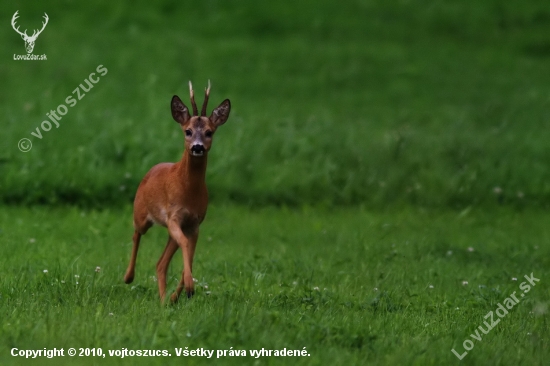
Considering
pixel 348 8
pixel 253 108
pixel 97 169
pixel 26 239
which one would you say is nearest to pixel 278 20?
pixel 348 8

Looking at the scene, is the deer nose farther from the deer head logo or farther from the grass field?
the deer head logo

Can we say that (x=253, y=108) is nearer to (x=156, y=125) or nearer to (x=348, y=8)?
(x=156, y=125)

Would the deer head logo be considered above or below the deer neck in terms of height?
above

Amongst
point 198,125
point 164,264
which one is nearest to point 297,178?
point 164,264

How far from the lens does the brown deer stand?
877 centimetres

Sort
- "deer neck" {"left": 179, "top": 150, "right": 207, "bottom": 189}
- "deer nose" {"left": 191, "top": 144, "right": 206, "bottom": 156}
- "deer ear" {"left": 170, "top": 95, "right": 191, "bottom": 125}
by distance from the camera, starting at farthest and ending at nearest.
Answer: "deer neck" {"left": 179, "top": 150, "right": 207, "bottom": 189} < "deer ear" {"left": 170, "top": 95, "right": 191, "bottom": 125} < "deer nose" {"left": 191, "top": 144, "right": 206, "bottom": 156}

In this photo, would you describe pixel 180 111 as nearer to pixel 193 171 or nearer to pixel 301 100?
pixel 193 171

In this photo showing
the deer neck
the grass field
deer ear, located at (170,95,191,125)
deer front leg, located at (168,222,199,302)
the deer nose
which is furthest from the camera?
the deer neck

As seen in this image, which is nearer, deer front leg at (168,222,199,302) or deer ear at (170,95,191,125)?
deer front leg at (168,222,199,302)

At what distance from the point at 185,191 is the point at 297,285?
1758mm

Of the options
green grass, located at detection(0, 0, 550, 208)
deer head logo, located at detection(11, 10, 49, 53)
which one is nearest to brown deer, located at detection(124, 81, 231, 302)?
green grass, located at detection(0, 0, 550, 208)

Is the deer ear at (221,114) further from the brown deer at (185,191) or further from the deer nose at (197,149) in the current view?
the deer nose at (197,149)

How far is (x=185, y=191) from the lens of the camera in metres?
9.12

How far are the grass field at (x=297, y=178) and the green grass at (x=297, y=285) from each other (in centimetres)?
3
